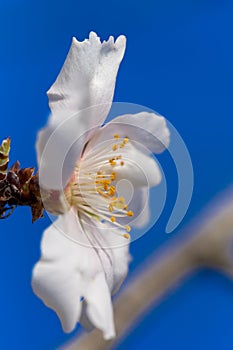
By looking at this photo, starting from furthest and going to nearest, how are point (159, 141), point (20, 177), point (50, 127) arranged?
1. point (159, 141)
2. point (20, 177)
3. point (50, 127)

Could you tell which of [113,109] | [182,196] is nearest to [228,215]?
[182,196]

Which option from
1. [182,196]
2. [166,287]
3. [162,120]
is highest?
[162,120]

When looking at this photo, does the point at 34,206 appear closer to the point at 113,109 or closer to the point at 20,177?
the point at 20,177

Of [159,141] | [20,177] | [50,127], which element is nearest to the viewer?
[50,127]

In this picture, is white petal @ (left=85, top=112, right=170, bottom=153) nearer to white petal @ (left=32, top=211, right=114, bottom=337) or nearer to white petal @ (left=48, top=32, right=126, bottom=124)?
white petal @ (left=48, top=32, right=126, bottom=124)

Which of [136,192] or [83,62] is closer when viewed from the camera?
[83,62]
